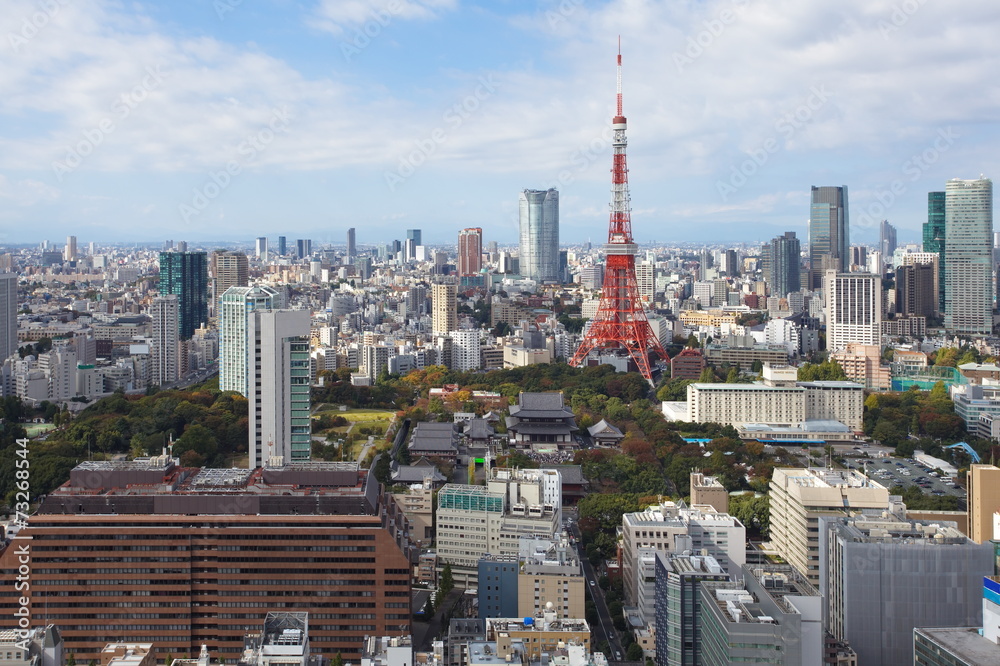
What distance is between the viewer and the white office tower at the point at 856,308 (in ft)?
86.9

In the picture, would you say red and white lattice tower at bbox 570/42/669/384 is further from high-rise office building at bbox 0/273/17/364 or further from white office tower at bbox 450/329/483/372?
high-rise office building at bbox 0/273/17/364

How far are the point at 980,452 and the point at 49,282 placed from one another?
123 ft

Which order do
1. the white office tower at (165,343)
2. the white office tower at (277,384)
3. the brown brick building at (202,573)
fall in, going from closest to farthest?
the brown brick building at (202,573) → the white office tower at (277,384) → the white office tower at (165,343)

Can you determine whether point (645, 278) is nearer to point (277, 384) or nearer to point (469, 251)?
point (469, 251)

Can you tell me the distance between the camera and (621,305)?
23000 millimetres

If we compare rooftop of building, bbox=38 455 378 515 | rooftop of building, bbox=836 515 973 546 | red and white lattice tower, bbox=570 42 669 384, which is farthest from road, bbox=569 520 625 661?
red and white lattice tower, bbox=570 42 669 384

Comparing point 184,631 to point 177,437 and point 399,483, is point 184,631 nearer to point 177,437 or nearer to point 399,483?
point 399,483

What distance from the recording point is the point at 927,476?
14680 mm

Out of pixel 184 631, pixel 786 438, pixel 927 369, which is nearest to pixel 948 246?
pixel 927 369

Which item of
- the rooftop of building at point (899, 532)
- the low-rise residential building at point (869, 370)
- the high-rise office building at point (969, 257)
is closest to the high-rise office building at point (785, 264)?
the high-rise office building at point (969, 257)

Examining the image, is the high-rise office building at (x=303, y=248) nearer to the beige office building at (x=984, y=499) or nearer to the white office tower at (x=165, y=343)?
the white office tower at (x=165, y=343)

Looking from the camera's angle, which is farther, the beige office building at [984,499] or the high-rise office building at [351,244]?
the high-rise office building at [351,244]

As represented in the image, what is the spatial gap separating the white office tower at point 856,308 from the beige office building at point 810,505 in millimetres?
16359

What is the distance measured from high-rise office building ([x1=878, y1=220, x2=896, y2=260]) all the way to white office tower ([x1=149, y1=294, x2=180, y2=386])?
123ft
